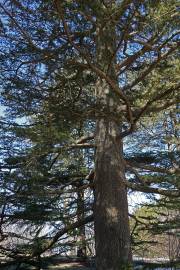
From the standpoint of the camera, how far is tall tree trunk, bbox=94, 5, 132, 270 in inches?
242

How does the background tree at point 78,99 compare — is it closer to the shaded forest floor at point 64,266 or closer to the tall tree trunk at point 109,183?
the tall tree trunk at point 109,183

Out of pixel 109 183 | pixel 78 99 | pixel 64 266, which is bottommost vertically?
pixel 64 266

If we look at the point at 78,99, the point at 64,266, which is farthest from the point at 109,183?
the point at 64,266

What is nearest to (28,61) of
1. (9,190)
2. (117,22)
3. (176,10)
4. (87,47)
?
(87,47)

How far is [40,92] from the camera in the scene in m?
6.72

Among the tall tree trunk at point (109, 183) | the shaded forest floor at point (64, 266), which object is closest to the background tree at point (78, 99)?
the tall tree trunk at point (109, 183)

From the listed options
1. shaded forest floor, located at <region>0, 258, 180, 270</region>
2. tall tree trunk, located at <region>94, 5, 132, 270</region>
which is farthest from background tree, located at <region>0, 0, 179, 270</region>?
shaded forest floor, located at <region>0, 258, 180, 270</region>

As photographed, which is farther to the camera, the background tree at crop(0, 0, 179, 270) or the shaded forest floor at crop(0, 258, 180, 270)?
the background tree at crop(0, 0, 179, 270)

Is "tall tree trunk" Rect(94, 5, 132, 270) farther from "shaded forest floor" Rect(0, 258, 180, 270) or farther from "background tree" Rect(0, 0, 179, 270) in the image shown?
"shaded forest floor" Rect(0, 258, 180, 270)

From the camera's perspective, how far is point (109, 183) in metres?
6.57

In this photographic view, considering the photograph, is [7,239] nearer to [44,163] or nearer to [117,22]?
[44,163]

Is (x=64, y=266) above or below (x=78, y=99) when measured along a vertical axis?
below

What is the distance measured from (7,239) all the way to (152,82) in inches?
156

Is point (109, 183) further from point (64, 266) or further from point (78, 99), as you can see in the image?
point (64, 266)
